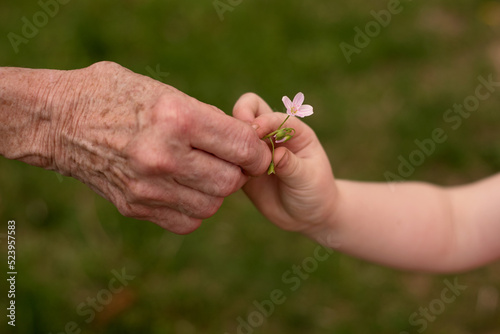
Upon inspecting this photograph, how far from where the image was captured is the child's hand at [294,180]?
156 centimetres

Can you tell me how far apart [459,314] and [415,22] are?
2.16m

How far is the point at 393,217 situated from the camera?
186 cm

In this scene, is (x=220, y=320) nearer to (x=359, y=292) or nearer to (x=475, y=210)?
(x=359, y=292)

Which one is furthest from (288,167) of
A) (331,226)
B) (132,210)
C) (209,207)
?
(132,210)

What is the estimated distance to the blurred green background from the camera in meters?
2.70

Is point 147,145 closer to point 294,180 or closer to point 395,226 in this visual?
point 294,180

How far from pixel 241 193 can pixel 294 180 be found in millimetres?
1585

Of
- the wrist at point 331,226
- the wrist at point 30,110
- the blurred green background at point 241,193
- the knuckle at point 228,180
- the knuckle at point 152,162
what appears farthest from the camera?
the blurred green background at point 241,193

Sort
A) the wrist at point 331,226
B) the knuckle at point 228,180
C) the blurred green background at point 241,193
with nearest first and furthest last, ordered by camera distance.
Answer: the knuckle at point 228,180
the wrist at point 331,226
the blurred green background at point 241,193

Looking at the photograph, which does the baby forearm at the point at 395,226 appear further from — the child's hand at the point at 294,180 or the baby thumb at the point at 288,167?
the baby thumb at the point at 288,167

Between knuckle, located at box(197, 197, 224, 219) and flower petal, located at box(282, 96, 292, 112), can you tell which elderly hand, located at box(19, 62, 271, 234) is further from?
flower petal, located at box(282, 96, 292, 112)

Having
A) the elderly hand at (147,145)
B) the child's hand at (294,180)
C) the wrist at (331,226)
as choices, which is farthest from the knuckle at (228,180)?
the wrist at (331,226)

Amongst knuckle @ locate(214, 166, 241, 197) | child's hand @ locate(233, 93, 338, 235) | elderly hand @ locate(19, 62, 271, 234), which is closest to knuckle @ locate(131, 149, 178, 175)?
elderly hand @ locate(19, 62, 271, 234)

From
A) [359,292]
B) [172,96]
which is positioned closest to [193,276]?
[359,292]
